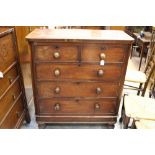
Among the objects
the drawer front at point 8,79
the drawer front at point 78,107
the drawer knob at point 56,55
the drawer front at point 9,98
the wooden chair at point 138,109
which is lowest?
the drawer front at point 78,107

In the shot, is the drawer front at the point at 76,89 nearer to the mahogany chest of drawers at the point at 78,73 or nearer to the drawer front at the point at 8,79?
the mahogany chest of drawers at the point at 78,73

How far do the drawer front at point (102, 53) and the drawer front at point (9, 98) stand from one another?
0.73 metres

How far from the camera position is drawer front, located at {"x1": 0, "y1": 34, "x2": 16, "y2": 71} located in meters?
1.30

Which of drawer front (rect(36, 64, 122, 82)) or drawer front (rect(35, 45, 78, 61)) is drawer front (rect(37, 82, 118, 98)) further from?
drawer front (rect(35, 45, 78, 61))

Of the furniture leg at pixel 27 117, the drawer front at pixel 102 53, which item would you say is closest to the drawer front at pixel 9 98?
the furniture leg at pixel 27 117

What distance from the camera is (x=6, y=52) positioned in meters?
1.37

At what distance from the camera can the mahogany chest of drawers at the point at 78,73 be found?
1411 mm

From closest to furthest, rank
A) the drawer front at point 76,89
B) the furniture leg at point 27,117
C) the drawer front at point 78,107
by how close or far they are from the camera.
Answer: the drawer front at point 76,89 → the drawer front at point 78,107 → the furniture leg at point 27,117

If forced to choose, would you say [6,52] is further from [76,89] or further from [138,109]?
[138,109]

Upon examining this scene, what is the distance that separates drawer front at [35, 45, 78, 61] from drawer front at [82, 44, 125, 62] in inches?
3.9

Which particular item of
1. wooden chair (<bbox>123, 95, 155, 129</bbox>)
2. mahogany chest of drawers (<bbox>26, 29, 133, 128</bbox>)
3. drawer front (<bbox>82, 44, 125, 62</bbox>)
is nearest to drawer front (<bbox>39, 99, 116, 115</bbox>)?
mahogany chest of drawers (<bbox>26, 29, 133, 128</bbox>)

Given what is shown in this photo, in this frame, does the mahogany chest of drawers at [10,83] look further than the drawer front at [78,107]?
No
